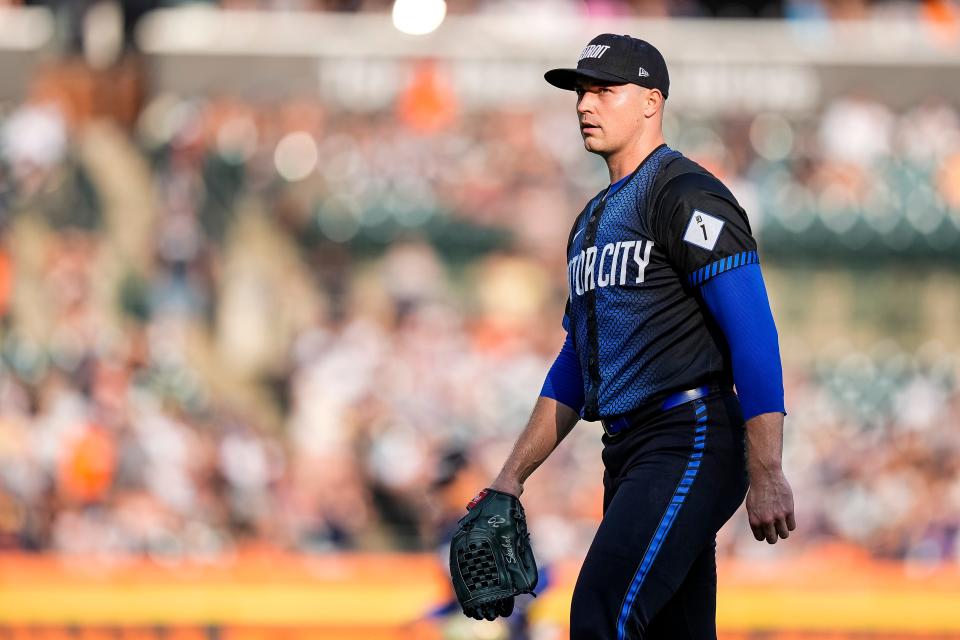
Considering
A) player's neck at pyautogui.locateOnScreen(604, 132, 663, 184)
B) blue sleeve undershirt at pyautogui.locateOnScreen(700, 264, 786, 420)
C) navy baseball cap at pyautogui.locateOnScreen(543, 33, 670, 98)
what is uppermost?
navy baseball cap at pyautogui.locateOnScreen(543, 33, 670, 98)

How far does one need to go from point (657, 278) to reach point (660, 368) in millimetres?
243

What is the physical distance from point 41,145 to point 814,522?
876 centimetres

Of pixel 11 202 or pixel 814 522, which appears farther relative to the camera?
pixel 11 202

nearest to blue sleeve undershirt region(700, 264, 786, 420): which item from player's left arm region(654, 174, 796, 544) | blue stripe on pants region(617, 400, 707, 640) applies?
player's left arm region(654, 174, 796, 544)

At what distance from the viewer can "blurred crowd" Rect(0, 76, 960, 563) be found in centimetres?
1178

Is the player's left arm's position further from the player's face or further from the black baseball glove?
the black baseball glove

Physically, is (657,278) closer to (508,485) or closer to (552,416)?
(552,416)

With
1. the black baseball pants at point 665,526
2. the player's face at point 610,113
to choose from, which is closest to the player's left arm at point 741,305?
the black baseball pants at point 665,526

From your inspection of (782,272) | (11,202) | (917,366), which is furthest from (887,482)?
(11,202)

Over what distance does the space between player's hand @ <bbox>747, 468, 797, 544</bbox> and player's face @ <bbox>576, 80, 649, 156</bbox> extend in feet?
3.38

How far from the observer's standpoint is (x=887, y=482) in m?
12.0

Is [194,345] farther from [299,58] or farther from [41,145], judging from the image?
[299,58]

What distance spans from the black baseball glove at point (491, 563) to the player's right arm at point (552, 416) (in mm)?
213

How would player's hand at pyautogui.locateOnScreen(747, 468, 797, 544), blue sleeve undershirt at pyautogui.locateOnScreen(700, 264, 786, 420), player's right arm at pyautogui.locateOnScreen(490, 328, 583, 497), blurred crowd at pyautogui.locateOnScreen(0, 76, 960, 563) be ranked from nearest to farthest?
player's hand at pyautogui.locateOnScreen(747, 468, 797, 544)
blue sleeve undershirt at pyautogui.locateOnScreen(700, 264, 786, 420)
player's right arm at pyautogui.locateOnScreen(490, 328, 583, 497)
blurred crowd at pyautogui.locateOnScreen(0, 76, 960, 563)
